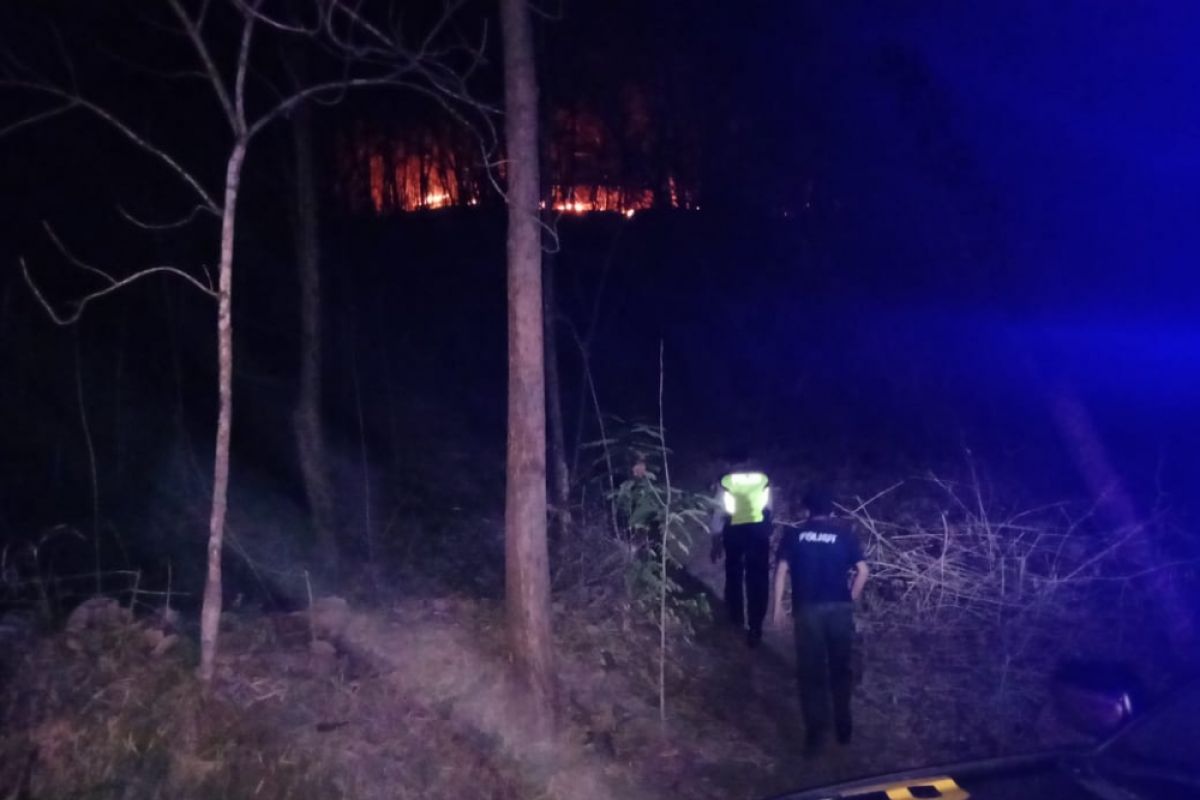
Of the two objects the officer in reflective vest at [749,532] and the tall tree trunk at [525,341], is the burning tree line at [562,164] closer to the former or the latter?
the officer in reflective vest at [749,532]

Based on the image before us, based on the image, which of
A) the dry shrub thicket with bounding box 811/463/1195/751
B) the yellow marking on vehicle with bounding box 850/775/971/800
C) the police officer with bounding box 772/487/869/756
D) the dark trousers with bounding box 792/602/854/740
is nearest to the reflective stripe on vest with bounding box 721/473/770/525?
the police officer with bounding box 772/487/869/756

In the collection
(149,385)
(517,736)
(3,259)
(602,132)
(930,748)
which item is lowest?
(930,748)

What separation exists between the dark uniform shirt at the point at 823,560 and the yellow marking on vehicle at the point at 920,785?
112 inches

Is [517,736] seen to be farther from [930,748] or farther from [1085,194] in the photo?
[1085,194]

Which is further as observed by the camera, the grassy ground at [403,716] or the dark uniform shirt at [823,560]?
the dark uniform shirt at [823,560]

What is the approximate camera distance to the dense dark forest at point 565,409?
6.60 metres

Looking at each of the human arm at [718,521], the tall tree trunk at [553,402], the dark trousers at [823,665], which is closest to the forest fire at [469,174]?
the tall tree trunk at [553,402]

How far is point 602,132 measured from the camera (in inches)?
575

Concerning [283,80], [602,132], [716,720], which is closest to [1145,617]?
[716,720]

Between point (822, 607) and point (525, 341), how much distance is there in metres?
2.61

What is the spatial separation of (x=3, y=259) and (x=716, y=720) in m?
11.4

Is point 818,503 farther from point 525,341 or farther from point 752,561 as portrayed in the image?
point 525,341

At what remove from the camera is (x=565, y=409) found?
702 inches

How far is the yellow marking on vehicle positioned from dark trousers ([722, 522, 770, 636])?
477cm
